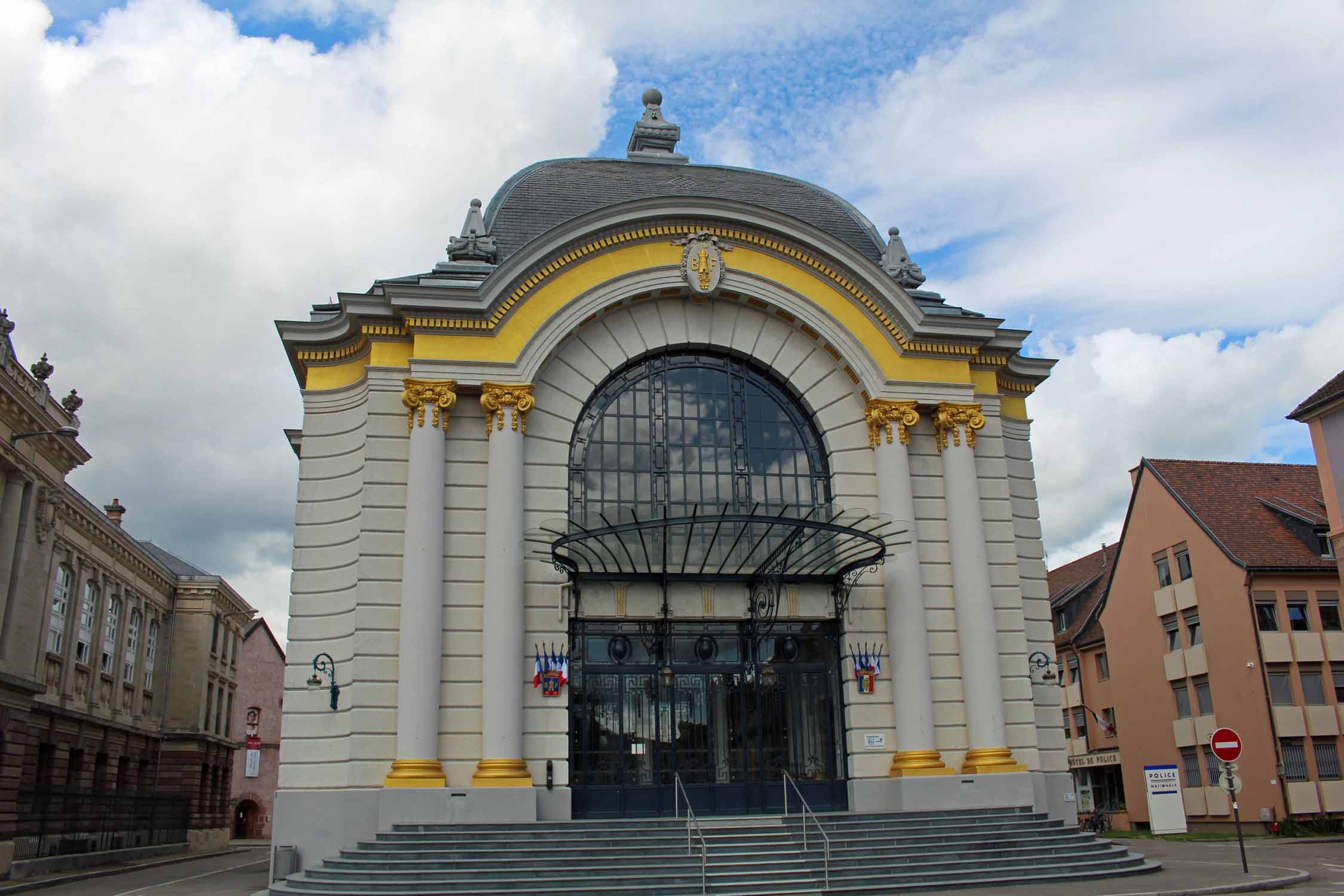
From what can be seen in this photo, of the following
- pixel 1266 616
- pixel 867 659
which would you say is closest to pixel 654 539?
pixel 867 659

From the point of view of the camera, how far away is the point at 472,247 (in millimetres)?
23734

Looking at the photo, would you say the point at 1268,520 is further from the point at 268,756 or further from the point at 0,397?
the point at 268,756

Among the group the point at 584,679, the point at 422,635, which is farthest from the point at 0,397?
the point at 584,679

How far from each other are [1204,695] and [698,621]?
80.6 feet

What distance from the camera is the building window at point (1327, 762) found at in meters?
34.6

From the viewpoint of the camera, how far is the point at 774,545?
22047 millimetres

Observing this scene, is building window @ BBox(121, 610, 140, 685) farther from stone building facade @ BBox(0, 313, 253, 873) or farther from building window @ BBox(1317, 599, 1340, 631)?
building window @ BBox(1317, 599, 1340, 631)

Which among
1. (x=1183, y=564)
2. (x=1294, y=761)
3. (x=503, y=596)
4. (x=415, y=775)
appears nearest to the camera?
(x=415, y=775)

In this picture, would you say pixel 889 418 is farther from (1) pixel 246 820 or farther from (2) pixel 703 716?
(1) pixel 246 820

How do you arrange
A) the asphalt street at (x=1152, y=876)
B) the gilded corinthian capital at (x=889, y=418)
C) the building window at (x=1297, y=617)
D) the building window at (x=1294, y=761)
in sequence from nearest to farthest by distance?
the asphalt street at (x=1152, y=876) → the gilded corinthian capital at (x=889, y=418) → the building window at (x=1294, y=761) → the building window at (x=1297, y=617)

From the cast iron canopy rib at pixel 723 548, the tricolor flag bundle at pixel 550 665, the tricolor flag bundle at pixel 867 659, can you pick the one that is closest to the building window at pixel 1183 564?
the cast iron canopy rib at pixel 723 548

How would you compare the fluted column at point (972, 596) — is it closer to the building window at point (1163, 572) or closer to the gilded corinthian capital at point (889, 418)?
the gilded corinthian capital at point (889, 418)

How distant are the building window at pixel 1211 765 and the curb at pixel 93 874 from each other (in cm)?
3421

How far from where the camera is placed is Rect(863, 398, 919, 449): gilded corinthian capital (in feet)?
75.9
